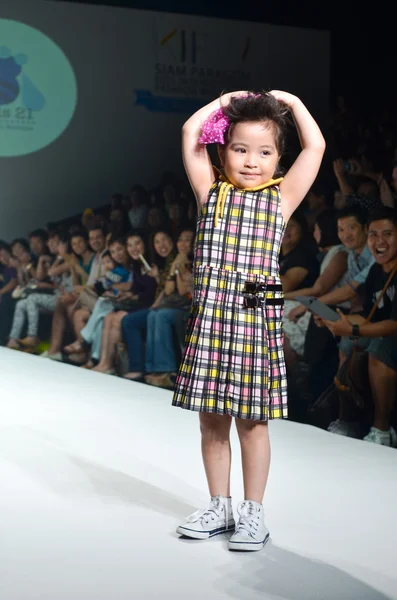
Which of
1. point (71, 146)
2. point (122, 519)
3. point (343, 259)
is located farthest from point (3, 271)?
point (122, 519)

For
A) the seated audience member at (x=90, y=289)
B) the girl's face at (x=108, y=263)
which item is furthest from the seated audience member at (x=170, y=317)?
the seated audience member at (x=90, y=289)

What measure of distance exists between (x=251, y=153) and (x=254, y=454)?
703mm

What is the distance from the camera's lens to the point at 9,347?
21.5 ft

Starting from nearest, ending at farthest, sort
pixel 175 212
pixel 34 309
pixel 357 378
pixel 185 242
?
pixel 357 378
pixel 185 242
pixel 175 212
pixel 34 309

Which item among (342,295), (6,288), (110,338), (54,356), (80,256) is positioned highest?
(80,256)

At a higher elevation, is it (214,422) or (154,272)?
(154,272)

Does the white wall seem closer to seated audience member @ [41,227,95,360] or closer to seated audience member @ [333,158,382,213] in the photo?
seated audience member @ [41,227,95,360]

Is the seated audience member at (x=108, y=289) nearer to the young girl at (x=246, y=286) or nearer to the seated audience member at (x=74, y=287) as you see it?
the seated audience member at (x=74, y=287)

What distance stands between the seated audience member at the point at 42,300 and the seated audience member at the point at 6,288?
0.35ft

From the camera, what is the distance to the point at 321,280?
3.84 metres

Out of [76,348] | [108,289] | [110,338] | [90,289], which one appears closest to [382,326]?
[110,338]

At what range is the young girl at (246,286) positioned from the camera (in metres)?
2.18

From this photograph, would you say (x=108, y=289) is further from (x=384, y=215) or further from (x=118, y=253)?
(x=384, y=215)

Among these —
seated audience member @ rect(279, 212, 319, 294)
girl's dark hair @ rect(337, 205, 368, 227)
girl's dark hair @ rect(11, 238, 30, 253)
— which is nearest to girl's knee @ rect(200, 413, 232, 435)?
girl's dark hair @ rect(337, 205, 368, 227)
